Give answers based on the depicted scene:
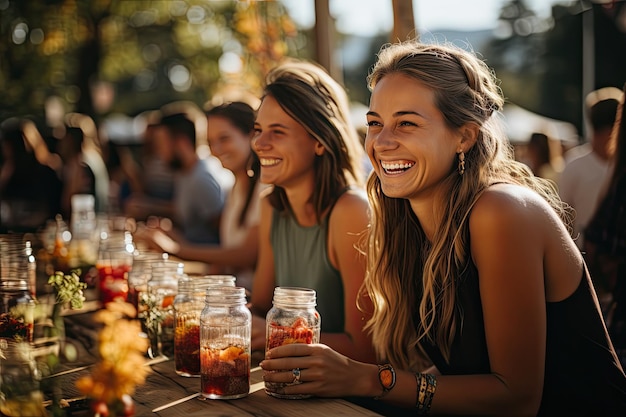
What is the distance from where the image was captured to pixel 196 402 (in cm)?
178

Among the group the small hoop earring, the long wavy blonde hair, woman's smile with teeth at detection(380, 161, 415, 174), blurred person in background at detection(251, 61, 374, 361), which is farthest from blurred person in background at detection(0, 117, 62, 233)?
the small hoop earring

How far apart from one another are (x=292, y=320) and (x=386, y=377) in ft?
0.81

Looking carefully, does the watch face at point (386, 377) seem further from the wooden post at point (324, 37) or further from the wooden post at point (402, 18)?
the wooden post at point (324, 37)

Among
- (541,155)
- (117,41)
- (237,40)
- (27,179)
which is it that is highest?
(117,41)

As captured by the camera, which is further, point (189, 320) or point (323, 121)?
point (323, 121)

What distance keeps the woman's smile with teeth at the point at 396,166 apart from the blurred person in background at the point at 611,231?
1.20 meters

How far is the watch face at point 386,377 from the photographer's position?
1.77 meters

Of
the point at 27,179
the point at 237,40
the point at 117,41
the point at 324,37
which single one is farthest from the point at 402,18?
the point at 117,41

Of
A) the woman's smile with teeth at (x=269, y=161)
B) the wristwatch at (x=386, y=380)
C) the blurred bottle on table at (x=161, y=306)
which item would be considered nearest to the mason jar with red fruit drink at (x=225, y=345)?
the wristwatch at (x=386, y=380)

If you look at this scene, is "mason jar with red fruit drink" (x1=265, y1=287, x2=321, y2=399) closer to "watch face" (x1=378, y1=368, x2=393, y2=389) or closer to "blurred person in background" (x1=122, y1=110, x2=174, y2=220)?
"watch face" (x1=378, y1=368, x2=393, y2=389)

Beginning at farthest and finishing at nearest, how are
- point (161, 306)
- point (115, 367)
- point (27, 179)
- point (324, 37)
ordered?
point (27, 179), point (324, 37), point (161, 306), point (115, 367)

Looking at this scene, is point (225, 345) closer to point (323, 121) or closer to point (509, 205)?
point (509, 205)

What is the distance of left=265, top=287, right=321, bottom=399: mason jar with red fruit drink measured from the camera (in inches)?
70.7

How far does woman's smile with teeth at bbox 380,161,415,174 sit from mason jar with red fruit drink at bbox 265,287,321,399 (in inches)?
16.9
